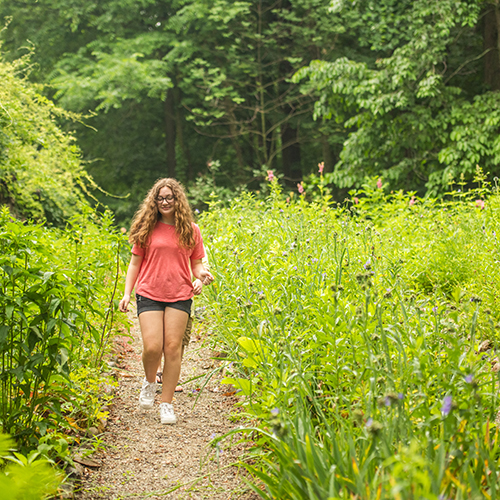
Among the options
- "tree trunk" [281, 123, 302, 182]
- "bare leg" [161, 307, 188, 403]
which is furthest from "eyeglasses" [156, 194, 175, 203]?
"tree trunk" [281, 123, 302, 182]

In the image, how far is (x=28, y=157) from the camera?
8.52 meters

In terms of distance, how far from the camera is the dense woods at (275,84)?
10891 millimetres

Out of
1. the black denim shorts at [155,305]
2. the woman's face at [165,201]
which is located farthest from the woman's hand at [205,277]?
the woman's face at [165,201]

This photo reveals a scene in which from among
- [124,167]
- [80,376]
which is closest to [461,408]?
[80,376]

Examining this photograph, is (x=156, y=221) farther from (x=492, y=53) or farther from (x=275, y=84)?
(x=275, y=84)

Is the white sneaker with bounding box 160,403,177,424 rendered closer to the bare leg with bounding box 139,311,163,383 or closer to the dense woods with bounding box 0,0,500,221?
the bare leg with bounding box 139,311,163,383

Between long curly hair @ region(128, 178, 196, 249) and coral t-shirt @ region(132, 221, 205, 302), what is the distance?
46 mm

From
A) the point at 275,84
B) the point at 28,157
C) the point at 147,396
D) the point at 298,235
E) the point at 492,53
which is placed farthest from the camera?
the point at 275,84

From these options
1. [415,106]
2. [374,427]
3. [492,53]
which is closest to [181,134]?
[415,106]

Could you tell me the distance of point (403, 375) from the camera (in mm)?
2387

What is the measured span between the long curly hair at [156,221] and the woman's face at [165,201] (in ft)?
0.09

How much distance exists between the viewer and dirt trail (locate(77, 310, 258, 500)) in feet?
9.21

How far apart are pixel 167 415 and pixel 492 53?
1177 cm

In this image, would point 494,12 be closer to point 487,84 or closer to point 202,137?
point 487,84
